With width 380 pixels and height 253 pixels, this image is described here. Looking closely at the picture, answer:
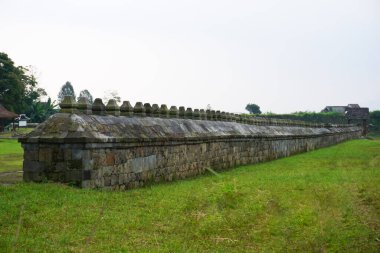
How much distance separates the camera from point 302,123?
32969 millimetres

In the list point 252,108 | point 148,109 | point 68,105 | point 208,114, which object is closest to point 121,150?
point 68,105

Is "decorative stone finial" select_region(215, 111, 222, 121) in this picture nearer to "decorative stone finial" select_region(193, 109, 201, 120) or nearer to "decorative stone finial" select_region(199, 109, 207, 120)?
"decorative stone finial" select_region(199, 109, 207, 120)

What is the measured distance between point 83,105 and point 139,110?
2440mm

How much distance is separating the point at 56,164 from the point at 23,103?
150 feet

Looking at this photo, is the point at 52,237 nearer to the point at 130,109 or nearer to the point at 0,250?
the point at 0,250

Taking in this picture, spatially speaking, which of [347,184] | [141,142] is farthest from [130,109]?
[347,184]

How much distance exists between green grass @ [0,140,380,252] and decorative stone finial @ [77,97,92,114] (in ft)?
6.16

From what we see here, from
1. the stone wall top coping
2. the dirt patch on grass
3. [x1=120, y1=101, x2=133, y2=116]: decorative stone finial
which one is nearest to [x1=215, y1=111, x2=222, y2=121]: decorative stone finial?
the stone wall top coping

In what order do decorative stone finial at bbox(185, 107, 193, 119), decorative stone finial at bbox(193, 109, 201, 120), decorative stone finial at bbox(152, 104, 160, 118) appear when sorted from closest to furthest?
decorative stone finial at bbox(152, 104, 160, 118) → decorative stone finial at bbox(185, 107, 193, 119) → decorative stone finial at bbox(193, 109, 201, 120)

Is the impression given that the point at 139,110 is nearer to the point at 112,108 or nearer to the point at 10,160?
the point at 112,108

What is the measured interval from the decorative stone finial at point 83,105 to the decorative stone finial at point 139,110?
2.10 metres

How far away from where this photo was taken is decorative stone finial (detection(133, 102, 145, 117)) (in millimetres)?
11819

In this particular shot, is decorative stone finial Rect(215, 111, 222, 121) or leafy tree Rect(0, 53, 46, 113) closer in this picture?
decorative stone finial Rect(215, 111, 222, 121)

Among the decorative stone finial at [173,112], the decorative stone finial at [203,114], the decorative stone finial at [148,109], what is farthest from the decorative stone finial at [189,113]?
the decorative stone finial at [148,109]
